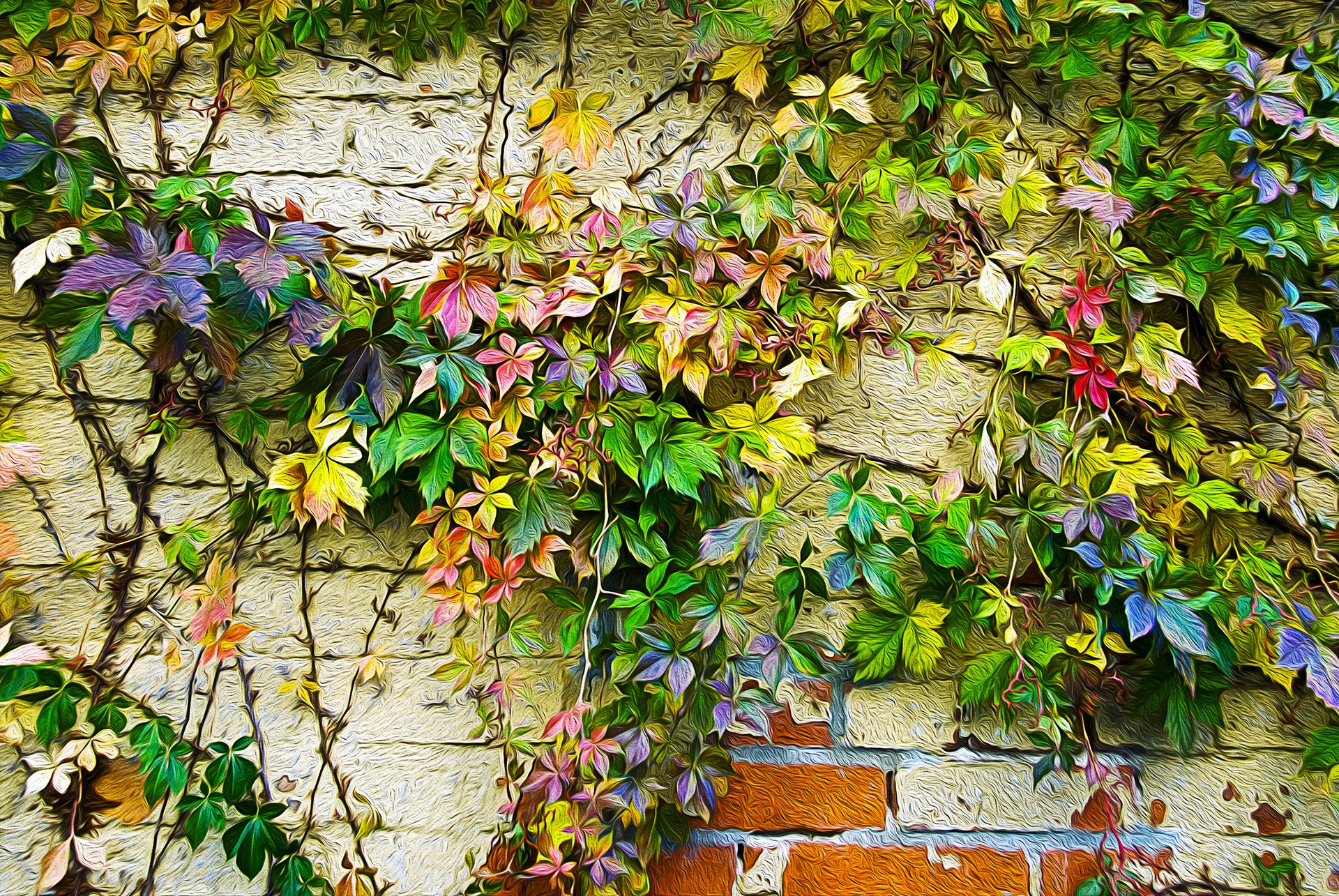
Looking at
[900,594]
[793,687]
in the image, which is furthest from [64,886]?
[900,594]

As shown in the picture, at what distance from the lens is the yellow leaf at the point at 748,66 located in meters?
1.04

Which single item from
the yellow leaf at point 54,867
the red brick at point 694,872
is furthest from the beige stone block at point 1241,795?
the yellow leaf at point 54,867

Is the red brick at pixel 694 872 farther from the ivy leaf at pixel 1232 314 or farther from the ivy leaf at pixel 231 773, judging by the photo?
the ivy leaf at pixel 1232 314

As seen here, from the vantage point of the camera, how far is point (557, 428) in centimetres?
94

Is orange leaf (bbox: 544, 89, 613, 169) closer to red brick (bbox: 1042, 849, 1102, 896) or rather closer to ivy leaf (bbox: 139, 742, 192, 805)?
ivy leaf (bbox: 139, 742, 192, 805)

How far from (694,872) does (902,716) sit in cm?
32

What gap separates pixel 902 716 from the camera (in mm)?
973

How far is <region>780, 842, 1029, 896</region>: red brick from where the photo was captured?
94 cm

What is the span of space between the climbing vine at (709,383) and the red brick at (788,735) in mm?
67

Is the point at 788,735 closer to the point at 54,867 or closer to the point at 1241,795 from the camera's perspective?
the point at 1241,795

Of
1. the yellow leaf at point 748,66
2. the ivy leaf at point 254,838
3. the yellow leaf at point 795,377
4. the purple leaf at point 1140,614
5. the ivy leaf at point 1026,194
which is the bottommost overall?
the ivy leaf at point 254,838

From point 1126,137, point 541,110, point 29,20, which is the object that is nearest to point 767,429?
point 541,110

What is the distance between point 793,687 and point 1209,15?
3.54 ft

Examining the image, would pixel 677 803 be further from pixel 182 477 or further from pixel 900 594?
pixel 182 477
